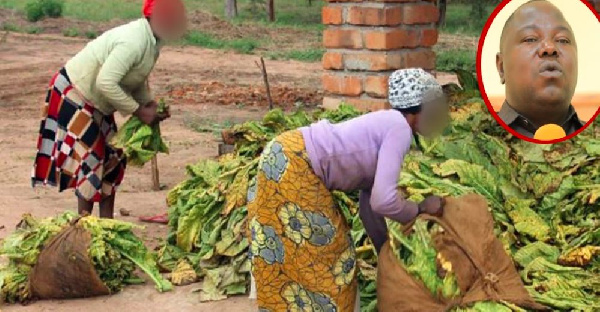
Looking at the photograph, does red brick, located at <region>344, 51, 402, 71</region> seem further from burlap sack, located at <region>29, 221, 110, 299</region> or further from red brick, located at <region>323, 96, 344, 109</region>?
burlap sack, located at <region>29, 221, 110, 299</region>

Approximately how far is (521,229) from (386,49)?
2065mm

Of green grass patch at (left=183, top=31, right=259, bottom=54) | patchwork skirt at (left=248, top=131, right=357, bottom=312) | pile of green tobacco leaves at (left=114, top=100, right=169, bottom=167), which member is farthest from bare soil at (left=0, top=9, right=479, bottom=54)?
patchwork skirt at (left=248, top=131, right=357, bottom=312)

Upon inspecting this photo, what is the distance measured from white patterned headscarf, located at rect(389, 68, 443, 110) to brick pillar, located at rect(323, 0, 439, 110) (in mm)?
2427

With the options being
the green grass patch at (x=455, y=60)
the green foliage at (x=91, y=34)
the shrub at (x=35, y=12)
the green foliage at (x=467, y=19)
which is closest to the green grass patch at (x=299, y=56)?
the green grass patch at (x=455, y=60)

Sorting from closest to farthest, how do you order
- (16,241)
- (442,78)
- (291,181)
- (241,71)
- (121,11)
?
(291,181), (16,241), (442,78), (241,71), (121,11)

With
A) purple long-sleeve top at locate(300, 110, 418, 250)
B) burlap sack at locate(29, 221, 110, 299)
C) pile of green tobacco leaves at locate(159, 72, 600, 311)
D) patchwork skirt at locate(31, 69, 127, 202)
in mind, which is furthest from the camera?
patchwork skirt at locate(31, 69, 127, 202)

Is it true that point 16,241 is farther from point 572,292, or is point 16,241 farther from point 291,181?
point 572,292

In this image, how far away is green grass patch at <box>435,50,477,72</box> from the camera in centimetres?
1644

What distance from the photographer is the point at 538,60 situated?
2.98 metres

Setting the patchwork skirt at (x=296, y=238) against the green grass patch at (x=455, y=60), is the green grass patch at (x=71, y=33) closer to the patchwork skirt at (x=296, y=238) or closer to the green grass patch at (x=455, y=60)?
the green grass patch at (x=455, y=60)

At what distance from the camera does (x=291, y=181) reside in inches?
163

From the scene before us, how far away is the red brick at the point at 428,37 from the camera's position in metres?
6.69

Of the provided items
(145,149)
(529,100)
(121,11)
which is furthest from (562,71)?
(121,11)

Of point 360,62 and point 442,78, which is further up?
point 360,62
